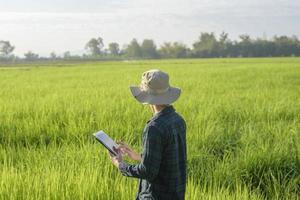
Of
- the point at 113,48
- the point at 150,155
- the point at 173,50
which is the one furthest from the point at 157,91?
the point at 113,48

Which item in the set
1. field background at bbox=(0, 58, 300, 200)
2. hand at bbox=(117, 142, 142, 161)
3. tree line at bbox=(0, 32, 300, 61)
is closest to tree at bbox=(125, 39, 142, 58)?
tree line at bbox=(0, 32, 300, 61)

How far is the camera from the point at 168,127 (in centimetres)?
212

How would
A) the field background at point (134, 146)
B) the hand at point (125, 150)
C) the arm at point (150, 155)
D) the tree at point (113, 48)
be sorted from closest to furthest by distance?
1. the arm at point (150, 155)
2. the hand at point (125, 150)
3. the field background at point (134, 146)
4. the tree at point (113, 48)

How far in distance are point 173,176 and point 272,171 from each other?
1855mm

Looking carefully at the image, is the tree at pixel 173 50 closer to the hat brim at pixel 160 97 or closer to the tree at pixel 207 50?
the tree at pixel 207 50

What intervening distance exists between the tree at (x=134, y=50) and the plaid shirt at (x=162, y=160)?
107010mm

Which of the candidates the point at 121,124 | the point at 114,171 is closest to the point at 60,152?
the point at 114,171

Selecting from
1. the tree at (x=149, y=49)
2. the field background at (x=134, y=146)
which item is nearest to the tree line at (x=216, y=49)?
the tree at (x=149, y=49)

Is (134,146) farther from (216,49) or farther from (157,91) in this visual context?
(216,49)

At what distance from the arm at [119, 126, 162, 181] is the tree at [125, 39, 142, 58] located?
10711 cm

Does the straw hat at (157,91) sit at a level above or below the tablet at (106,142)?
above

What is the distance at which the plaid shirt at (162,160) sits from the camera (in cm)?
210

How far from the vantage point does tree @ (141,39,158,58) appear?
10525 centimetres

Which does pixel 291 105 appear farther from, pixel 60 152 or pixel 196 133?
pixel 60 152
